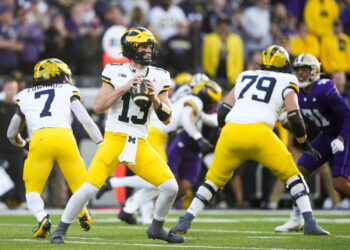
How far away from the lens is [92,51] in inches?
587

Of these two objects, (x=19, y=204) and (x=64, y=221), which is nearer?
(x=64, y=221)

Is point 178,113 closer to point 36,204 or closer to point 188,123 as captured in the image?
point 188,123

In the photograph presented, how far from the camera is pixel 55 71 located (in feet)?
26.2

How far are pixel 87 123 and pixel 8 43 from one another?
7.07 metres

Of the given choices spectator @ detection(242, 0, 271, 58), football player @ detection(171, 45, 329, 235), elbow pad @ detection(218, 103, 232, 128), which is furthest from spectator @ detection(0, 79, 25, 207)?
football player @ detection(171, 45, 329, 235)

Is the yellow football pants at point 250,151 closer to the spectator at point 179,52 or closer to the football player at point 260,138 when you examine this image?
the football player at point 260,138

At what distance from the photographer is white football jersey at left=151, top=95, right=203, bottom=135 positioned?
10.3 metres

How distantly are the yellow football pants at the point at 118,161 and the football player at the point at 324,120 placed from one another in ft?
7.20

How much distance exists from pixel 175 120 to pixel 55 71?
2711 millimetres

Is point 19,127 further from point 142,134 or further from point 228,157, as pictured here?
point 228,157

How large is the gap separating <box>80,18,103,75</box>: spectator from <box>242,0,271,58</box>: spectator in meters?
3.18

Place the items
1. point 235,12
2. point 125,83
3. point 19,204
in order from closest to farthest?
point 125,83 → point 19,204 → point 235,12

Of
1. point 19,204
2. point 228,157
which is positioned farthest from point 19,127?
point 19,204

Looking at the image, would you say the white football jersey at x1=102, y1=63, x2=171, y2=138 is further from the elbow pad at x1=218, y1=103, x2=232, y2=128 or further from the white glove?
the white glove
